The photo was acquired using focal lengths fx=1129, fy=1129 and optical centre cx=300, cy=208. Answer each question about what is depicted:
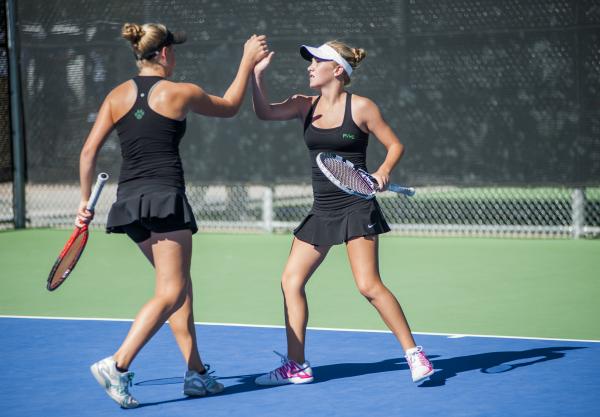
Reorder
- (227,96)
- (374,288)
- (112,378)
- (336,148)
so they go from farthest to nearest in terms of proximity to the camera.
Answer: (336,148), (374,288), (227,96), (112,378)

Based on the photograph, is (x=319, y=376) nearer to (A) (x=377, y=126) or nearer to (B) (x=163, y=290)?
(B) (x=163, y=290)

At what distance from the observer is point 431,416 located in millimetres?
4879

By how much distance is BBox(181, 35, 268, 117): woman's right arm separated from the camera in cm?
506

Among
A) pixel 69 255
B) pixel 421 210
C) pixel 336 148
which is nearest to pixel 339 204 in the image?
pixel 336 148

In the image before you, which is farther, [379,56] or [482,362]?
[379,56]

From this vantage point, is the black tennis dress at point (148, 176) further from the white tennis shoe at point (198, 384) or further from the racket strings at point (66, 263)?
the white tennis shoe at point (198, 384)

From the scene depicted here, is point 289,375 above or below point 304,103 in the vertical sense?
below

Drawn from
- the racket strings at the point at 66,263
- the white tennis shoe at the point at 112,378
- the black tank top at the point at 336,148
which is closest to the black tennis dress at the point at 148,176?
the racket strings at the point at 66,263

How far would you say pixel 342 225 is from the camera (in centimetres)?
555

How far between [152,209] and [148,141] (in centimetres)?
31

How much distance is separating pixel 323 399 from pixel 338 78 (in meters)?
1.60

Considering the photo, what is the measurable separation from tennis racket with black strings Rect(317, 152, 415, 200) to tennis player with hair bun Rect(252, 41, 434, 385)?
0.15 metres

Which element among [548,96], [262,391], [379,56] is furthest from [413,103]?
[262,391]

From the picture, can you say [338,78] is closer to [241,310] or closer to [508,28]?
[241,310]
